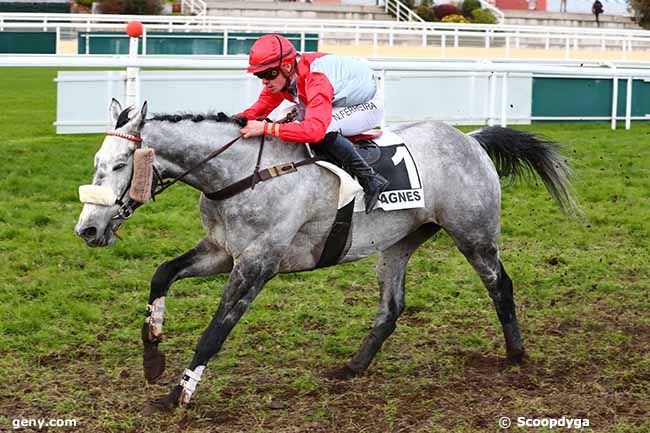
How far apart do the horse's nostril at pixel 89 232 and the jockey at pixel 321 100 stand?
85 centimetres

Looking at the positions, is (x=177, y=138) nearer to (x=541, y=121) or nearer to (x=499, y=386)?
(x=499, y=386)

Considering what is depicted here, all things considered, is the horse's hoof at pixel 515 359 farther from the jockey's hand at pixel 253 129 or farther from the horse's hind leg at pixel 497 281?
the jockey's hand at pixel 253 129

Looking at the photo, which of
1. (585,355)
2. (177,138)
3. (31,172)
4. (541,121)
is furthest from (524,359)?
(541,121)

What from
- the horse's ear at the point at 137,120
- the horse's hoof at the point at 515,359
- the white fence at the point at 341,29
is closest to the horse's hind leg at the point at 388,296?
the horse's hoof at the point at 515,359

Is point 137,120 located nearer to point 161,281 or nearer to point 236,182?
point 236,182

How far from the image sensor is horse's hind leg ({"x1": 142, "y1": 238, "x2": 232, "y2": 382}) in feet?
17.5

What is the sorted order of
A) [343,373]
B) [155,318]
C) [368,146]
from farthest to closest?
[343,373]
[368,146]
[155,318]

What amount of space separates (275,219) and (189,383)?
0.85 metres

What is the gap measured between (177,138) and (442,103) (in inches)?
370

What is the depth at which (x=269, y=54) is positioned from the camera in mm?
5113

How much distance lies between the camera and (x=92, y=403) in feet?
17.1

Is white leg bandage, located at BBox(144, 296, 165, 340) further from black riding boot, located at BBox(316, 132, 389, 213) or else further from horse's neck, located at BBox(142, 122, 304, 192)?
black riding boot, located at BBox(316, 132, 389, 213)

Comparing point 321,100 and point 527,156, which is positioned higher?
point 321,100

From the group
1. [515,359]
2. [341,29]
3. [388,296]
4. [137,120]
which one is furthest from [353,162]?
[341,29]
